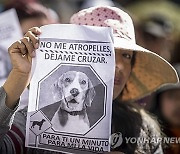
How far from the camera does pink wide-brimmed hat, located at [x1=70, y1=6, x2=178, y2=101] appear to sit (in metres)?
2.54

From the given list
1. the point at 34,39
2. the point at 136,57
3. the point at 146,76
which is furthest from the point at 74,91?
the point at 146,76

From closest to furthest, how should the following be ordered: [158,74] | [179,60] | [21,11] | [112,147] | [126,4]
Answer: [112,147], [158,74], [21,11], [179,60], [126,4]

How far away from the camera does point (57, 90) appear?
223 cm

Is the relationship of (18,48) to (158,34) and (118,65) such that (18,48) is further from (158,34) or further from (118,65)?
(158,34)

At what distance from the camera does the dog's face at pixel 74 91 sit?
87.1 inches

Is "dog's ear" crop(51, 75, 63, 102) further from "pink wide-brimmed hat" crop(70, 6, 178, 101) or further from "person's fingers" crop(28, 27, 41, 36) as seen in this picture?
"pink wide-brimmed hat" crop(70, 6, 178, 101)

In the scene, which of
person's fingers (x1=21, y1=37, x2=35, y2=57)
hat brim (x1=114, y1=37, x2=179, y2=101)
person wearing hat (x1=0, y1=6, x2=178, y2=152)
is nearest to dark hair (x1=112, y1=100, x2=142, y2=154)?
person wearing hat (x1=0, y1=6, x2=178, y2=152)

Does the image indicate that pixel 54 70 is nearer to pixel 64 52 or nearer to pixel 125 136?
pixel 64 52

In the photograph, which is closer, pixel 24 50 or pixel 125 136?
pixel 24 50

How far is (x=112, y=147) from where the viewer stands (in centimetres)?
250

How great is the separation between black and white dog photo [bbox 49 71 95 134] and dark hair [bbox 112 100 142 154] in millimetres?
359

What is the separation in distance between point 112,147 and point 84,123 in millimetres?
319

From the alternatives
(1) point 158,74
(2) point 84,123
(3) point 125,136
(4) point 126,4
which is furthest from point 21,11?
(4) point 126,4

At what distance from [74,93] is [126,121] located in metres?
0.52
